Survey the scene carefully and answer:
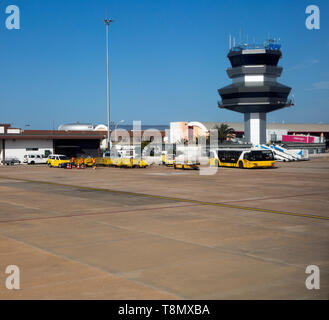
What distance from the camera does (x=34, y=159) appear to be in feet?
223

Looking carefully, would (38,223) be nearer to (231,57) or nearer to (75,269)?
(75,269)

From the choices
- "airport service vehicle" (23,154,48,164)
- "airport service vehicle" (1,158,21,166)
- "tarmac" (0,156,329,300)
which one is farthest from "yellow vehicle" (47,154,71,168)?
"tarmac" (0,156,329,300)

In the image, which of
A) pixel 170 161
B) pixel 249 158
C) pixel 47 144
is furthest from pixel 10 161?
pixel 249 158

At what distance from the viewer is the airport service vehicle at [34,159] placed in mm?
67688

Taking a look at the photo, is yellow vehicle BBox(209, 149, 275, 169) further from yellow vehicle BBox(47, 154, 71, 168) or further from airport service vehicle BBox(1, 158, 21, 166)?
airport service vehicle BBox(1, 158, 21, 166)

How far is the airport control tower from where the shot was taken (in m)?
95.1

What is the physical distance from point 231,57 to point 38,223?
88717mm

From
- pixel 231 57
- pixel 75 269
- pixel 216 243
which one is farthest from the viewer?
pixel 231 57

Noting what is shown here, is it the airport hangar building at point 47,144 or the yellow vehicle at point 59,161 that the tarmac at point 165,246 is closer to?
the yellow vehicle at point 59,161

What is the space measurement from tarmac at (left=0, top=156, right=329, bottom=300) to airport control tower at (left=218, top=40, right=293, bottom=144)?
76.6 meters

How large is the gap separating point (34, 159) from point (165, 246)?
197 ft

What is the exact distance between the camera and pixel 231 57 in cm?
9800

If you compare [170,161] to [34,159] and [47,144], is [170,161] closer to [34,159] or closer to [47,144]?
[34,159]
